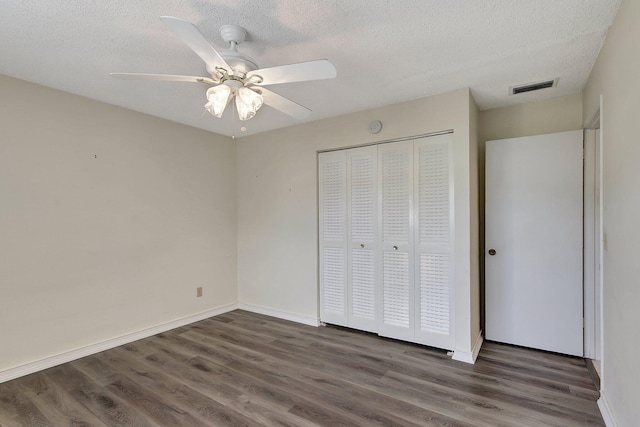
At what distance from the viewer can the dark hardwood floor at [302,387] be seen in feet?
6.54

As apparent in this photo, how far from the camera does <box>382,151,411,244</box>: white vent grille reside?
3084 millimetres

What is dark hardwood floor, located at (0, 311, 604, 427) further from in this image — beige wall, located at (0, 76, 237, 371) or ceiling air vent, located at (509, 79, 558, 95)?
ceiling air vent, located at (509, 79, 558, 95)

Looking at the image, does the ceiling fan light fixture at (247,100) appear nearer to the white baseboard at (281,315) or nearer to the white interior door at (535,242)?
the white interior door at (535,242)

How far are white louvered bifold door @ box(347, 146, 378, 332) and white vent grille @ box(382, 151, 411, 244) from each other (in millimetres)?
110

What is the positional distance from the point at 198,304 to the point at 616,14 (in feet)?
14.5

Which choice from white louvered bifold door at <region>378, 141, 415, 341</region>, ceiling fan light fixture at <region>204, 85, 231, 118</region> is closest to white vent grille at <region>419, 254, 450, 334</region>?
white louvered bifold door at <region>378, 141, 415, 341</region>

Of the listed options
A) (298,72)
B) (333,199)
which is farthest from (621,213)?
(333,199)

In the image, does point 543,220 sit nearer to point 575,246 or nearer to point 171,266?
point 575,246

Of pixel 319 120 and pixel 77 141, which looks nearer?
pixel 77 141

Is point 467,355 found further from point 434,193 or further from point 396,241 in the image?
point 434,193

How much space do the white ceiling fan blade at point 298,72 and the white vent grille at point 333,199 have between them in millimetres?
1847

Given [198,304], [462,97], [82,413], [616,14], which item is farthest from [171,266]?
[616,14]

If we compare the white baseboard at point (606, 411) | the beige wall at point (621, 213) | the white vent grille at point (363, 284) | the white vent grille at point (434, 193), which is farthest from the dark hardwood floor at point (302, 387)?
the white vent grille at point (434, 193)

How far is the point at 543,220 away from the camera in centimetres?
289
